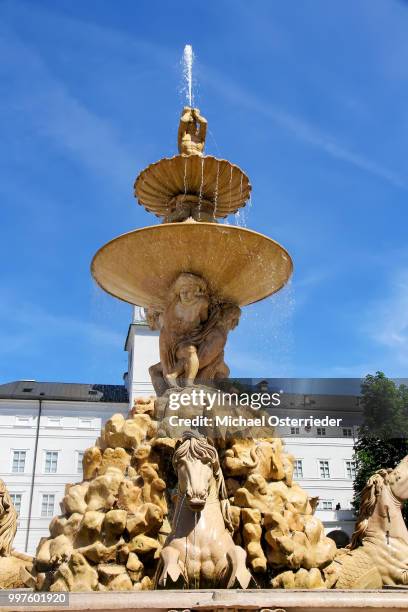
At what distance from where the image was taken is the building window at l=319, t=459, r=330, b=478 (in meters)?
34.8

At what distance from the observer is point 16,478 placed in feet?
134

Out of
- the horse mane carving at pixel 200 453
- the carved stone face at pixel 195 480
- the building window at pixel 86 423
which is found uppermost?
the building window at pixel 86 423

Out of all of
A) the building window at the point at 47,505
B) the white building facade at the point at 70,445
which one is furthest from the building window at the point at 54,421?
the building window at the point at 47,505

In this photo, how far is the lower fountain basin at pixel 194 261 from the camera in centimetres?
837

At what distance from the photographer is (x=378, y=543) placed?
662 cm

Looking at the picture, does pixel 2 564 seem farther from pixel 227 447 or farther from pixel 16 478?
pixel 16 478

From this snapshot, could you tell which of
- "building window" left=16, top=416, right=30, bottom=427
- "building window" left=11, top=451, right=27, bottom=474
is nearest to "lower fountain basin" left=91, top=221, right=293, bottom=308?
"building window" left=11, top=451, right=27, bottom=474

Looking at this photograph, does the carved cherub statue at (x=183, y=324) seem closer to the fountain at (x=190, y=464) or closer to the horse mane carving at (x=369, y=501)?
the fountain at (x=190, y=464)

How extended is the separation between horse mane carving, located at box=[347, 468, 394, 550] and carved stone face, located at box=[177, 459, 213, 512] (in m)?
1.86

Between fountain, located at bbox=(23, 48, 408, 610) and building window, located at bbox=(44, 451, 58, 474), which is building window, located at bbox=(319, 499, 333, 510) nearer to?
building window, located at bbox=(44, 451, 58, 474)

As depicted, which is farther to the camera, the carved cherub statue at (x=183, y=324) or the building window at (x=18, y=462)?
the building window at (x=18, y=462)

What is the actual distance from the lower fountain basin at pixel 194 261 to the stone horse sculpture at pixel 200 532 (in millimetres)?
2983

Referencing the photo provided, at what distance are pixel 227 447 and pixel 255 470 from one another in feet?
1.45

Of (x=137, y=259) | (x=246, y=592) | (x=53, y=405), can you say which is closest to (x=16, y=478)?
(x=53, y=405)
